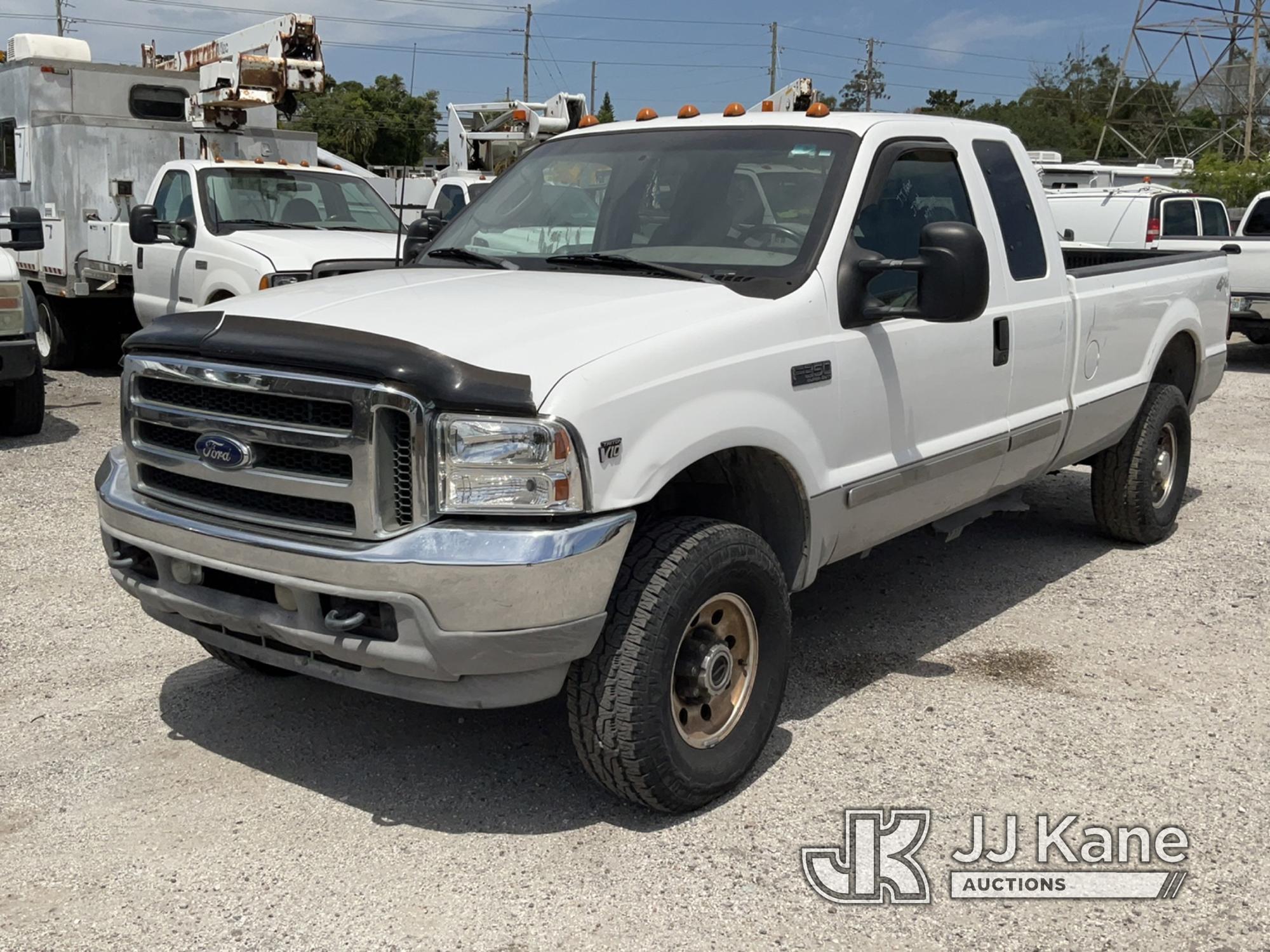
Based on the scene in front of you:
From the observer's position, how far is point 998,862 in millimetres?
3662

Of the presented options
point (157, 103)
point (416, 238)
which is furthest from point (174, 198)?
point (416, 238)

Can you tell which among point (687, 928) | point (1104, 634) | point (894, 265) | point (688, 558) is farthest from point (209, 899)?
point (1104, 634)

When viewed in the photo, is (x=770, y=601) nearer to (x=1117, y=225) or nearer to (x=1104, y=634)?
(x=1104, y=634)

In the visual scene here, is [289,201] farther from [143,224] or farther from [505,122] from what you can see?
[505,122]

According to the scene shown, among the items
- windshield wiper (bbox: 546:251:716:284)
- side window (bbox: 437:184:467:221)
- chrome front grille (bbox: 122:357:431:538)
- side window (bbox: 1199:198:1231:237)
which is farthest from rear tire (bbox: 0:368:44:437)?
side window (bbox: 1199:198:1231:237)

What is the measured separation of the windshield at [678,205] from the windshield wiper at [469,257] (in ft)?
0.09

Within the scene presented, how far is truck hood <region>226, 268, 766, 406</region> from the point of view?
349 cm

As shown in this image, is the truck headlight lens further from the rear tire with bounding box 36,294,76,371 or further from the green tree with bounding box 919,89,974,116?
the green tree with bounding box 919,89,974,116

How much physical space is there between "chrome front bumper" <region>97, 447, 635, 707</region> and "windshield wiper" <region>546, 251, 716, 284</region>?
3.53 feet

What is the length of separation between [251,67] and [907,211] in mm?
11367

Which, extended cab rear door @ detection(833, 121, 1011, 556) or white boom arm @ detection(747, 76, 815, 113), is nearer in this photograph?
extended cab rear door @ detection(833, 121, 1011, 556)

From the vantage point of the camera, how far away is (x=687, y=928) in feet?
10.8

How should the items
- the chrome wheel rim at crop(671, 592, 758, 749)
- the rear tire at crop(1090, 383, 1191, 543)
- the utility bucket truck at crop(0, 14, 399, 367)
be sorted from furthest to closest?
the utility bucket truck at crop(0, 14, 399, 367)
the rear tire at crop(1090, 383, 1191, 543)
the chrome wheel rim at crop(671, 592, 758, 749)

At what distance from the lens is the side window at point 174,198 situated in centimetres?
1082
